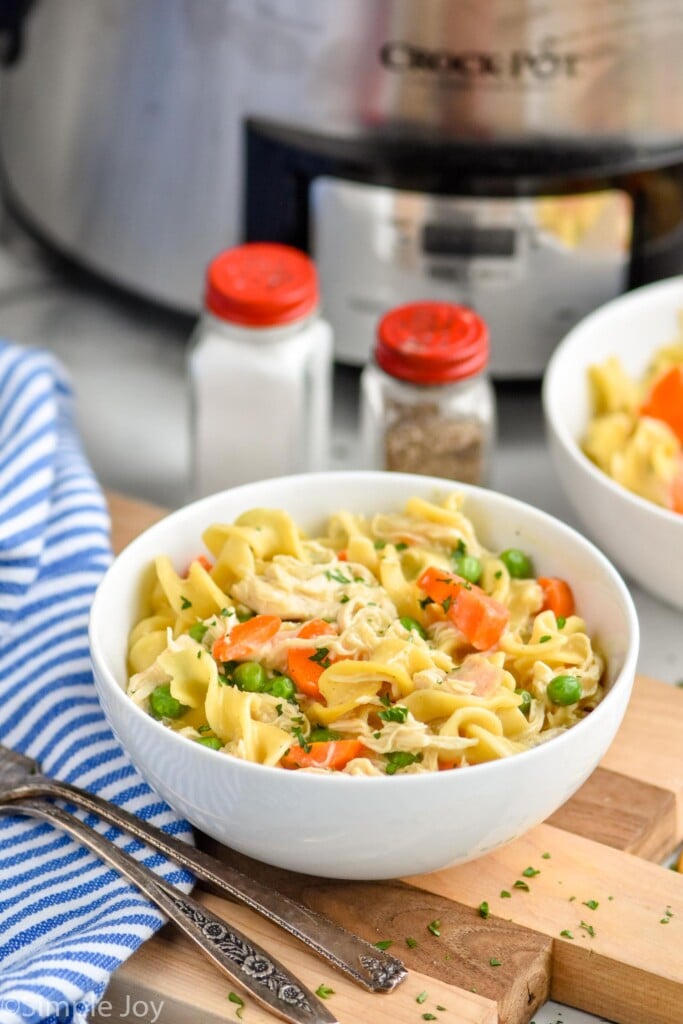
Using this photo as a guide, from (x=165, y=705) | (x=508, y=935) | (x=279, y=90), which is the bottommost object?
(x=508, y=935)

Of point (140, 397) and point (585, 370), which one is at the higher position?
point (585, 370)

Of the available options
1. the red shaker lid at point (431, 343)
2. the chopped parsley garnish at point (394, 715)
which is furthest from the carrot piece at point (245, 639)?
the red shaker lid at point (431, 343)

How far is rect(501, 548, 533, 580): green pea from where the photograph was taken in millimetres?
1157

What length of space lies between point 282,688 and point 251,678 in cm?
2

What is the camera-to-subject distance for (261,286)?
4.34 ft

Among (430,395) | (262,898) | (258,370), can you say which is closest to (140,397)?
(258,370)

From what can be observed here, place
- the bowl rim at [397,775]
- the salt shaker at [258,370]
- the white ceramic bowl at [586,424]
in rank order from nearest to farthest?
the bowl rim at [397,775] → the white ceramic bowl at [586,424] → the salt shaker at [258,370]

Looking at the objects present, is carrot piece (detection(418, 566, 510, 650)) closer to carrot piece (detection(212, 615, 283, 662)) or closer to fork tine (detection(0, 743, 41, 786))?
carrot piece (detection(212, 615, 283, 662))

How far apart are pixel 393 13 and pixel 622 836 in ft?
2.44

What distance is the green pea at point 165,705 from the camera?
101cm

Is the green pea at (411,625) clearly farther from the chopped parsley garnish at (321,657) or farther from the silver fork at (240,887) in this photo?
the silver fork at (240,887)

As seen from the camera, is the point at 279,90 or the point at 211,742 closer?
the point at 211,742

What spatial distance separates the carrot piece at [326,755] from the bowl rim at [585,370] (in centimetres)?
37

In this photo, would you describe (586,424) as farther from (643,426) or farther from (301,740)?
(301,740)
